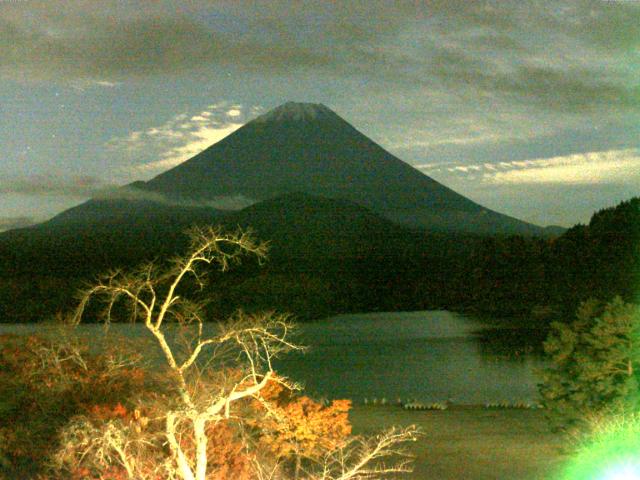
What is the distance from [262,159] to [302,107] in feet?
33.6

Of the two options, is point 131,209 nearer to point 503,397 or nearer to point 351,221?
point 351,221

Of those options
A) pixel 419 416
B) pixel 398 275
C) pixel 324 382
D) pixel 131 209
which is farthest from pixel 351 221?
pixel 419 416

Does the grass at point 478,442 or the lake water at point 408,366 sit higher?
the grass at point 478,442

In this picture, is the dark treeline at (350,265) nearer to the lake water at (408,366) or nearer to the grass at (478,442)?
the lake water at (408,366)

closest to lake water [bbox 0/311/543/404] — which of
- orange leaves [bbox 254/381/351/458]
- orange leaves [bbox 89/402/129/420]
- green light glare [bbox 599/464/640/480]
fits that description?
orange leaves [bbox 254/381/351/458]

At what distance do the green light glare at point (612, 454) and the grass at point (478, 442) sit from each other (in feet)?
2.13

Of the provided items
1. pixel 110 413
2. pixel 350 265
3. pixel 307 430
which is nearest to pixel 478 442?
pixel 307 430

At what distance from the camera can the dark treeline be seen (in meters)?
59.0

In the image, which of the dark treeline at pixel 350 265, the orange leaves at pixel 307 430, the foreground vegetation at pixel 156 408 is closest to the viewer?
the foreground vegetation at pixel 156 408

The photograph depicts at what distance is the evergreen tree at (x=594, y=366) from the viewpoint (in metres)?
11.2

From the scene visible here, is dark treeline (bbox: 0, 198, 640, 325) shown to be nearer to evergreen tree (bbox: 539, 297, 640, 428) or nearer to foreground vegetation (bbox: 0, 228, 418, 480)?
evergreen tree (bbox: 539, 297, 640, 428)

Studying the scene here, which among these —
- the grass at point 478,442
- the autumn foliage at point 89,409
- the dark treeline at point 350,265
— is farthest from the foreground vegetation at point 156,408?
the dark treeline at point 350,265

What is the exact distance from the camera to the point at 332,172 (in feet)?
305

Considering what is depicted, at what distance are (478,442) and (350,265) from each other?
211 ft
